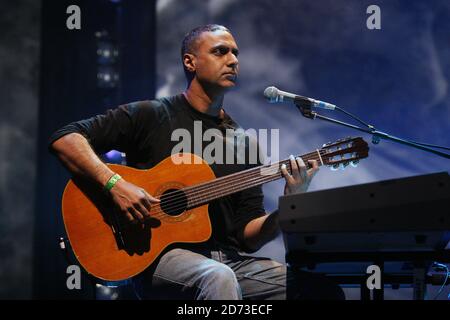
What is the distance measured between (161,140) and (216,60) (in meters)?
0.68

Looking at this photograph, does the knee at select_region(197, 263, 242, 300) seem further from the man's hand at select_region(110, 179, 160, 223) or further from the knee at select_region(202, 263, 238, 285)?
the man's hand at select_region(110, 179, 160, 223)

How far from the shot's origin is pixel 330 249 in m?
2.43

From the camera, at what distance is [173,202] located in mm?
3123

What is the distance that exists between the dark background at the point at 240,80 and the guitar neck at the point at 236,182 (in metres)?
1.41

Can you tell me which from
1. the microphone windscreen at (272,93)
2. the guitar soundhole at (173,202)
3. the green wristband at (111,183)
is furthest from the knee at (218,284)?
the microphone windscreen at (272,93)

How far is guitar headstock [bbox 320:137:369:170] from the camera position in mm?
3275

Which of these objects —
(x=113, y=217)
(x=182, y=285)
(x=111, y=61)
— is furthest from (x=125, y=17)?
(x=182, y=285)

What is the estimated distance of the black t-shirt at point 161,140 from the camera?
334 cm

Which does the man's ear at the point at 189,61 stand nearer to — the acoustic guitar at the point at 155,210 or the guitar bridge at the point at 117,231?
the acoustic guitar at the point at 155,210

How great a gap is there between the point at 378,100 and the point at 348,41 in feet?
1.81

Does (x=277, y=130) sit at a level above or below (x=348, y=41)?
below

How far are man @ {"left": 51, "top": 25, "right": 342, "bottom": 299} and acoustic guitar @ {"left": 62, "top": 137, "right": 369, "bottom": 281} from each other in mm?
67
